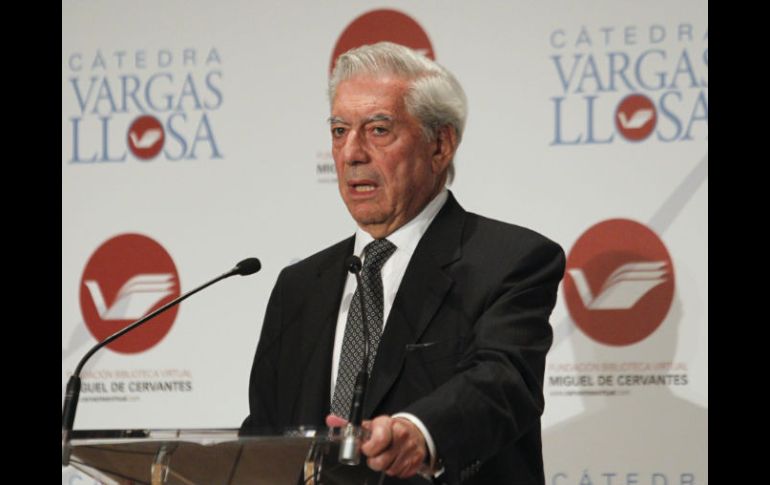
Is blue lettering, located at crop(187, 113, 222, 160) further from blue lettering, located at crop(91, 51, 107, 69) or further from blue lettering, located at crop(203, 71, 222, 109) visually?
blue lettering, located at crop(91, 51, 107, 69)

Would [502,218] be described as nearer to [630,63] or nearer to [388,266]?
[630,63]

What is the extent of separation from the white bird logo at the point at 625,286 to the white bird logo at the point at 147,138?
1950mm

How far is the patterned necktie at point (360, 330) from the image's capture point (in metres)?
3.20

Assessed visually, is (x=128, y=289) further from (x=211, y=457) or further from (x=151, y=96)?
(x=211, y=457)

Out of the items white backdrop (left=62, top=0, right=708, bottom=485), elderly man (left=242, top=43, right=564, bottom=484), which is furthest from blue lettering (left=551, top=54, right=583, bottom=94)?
elderly man (left=242, top=43, right=564, bottom=484)

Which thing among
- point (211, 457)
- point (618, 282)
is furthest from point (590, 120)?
point (211, 457)

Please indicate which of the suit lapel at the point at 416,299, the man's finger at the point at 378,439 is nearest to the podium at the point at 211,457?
the man's finger at the point at 378,439

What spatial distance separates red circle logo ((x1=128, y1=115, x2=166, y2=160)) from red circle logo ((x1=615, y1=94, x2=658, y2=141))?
1956 mm

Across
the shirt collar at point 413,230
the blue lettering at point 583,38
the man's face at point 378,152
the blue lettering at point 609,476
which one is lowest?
the blue lettering at point 609,476

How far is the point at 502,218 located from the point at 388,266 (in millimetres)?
1064

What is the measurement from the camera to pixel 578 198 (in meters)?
4.30

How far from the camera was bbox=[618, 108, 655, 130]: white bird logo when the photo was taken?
13.9ft

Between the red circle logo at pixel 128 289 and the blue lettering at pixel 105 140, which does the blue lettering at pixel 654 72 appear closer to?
the red circle logo at pixel 128 289

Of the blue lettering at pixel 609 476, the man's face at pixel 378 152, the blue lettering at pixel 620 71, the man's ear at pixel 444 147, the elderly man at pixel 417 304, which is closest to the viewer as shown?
the elderly man at pixel 417 304
